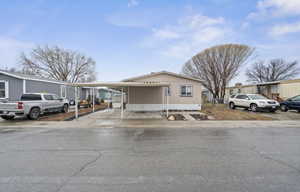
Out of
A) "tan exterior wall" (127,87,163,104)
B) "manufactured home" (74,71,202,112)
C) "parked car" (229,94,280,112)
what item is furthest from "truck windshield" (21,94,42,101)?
"parked car" (229,94,280,112)

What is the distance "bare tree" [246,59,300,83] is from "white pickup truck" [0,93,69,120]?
4090 centimetres

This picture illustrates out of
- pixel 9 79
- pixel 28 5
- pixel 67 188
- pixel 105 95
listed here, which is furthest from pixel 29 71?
pixel 67 188

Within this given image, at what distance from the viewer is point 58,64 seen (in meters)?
32.9

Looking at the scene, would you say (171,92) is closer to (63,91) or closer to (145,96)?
(145,96)

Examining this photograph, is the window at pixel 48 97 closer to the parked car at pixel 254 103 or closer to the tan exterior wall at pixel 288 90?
the parked car at pixel 254 103

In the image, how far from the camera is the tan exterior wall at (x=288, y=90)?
67.1ft

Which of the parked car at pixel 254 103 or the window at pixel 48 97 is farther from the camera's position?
the parked car at pixel 254 103

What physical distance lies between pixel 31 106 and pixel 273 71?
151ft

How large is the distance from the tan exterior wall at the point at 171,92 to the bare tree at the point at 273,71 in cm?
2960

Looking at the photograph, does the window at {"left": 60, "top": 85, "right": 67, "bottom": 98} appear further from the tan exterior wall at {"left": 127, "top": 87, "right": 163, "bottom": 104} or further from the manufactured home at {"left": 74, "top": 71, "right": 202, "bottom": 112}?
the tan exterior wall at {"left": 127, "top": 87, "right": 163, "bottom": 104}

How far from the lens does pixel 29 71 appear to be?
31.6 meters

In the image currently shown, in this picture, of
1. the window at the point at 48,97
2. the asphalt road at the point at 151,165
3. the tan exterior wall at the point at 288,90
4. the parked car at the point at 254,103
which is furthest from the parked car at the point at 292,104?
the window at the point at 48,97

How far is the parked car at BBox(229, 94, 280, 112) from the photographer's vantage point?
16.4m

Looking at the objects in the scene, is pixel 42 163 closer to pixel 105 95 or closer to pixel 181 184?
pixel 181 184
